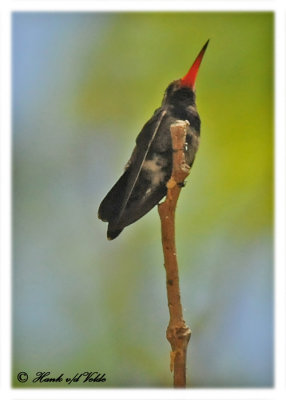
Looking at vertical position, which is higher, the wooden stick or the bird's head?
the bird's head

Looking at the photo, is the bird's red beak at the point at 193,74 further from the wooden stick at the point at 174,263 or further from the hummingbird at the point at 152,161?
the wooden stick at the point at 174,263

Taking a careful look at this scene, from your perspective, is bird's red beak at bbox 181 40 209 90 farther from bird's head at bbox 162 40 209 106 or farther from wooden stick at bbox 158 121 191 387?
wooden stick at bbox 158 121 191 387

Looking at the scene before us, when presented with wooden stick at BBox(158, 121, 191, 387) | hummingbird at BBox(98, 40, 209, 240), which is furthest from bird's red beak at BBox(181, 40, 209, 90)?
wooden stick at BBox(158, 121, 191, 387)

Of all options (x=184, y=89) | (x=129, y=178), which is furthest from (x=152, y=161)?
(x=184, y=89)

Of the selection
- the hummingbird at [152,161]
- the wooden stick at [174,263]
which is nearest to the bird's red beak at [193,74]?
the hummingbird at [152,161]
